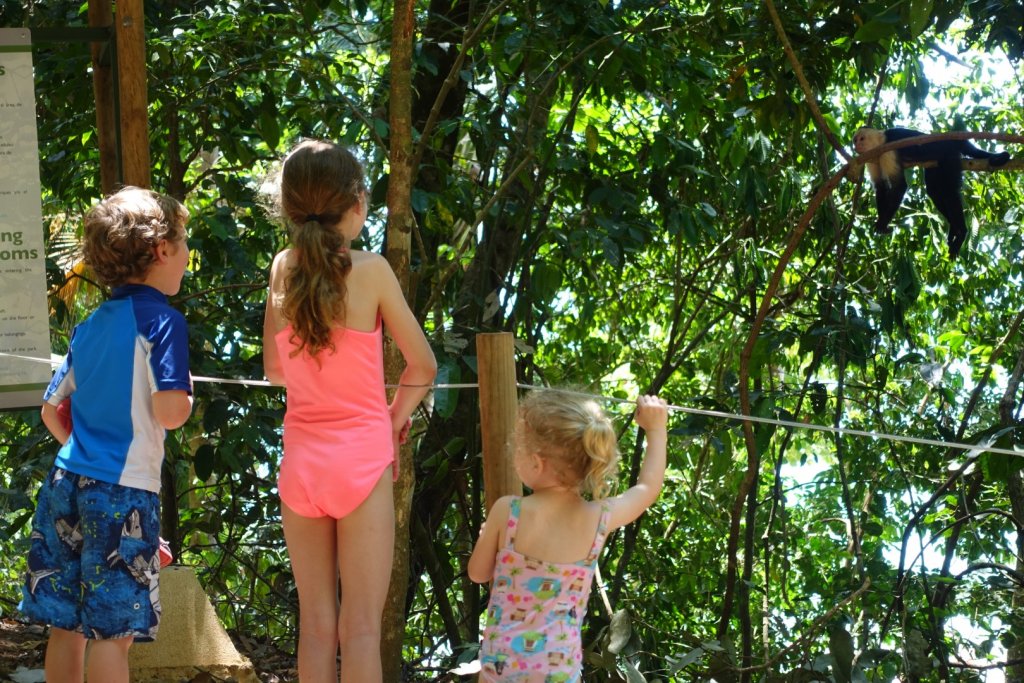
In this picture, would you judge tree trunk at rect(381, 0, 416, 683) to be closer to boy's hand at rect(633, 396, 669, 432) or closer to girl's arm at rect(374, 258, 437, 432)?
girl's arm at rect(374, 258, 437, 432)

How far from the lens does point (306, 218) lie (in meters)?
2.16

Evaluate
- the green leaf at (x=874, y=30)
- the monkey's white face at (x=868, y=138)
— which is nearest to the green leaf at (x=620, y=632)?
the green leaf at (x=874, y=30)

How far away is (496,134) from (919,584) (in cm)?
249

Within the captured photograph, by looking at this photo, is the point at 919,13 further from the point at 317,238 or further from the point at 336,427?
the point at 336,427

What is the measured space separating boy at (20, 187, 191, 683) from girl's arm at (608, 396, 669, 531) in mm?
858

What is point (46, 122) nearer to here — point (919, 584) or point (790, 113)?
point (790, 113)

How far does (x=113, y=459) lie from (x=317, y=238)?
584 millimetres

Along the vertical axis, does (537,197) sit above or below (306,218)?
above

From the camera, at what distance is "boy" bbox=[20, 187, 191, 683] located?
207cm

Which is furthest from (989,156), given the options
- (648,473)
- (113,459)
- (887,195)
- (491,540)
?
(113,459)

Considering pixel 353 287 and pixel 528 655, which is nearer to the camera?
pixel 528 655

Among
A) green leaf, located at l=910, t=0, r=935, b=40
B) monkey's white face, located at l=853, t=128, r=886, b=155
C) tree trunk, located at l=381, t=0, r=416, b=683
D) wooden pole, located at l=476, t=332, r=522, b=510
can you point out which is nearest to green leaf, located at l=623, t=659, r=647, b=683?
tree trunk, located at l=381, t=0, r=416, b=683

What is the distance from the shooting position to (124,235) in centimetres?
218

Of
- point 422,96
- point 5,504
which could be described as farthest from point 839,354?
point 5,504
